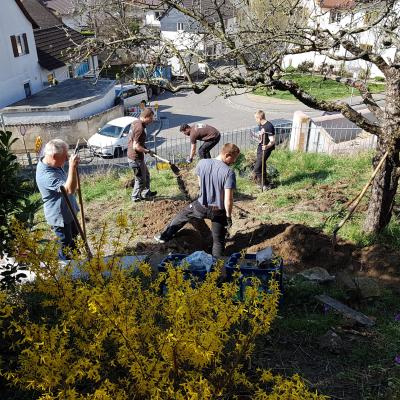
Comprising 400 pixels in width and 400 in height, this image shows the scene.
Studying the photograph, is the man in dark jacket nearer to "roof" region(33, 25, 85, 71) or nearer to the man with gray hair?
the man with gray hair

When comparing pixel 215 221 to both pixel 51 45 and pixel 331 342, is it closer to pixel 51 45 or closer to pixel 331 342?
pixel 331 342

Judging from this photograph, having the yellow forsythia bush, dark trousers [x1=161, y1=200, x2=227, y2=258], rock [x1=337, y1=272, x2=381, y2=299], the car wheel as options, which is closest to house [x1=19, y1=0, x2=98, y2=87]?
the car wheel

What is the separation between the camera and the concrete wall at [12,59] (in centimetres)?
2309

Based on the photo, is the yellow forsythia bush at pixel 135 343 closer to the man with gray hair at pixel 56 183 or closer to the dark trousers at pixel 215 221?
the man with gray hair at pixel 56 183

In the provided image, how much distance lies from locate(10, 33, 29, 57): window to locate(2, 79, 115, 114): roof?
2.36m

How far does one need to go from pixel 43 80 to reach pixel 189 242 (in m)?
24.8

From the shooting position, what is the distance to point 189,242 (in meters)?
6.27

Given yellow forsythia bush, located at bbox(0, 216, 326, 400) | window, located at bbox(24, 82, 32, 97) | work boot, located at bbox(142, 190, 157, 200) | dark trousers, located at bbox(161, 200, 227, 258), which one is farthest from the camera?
window, located at bbox(24, 82, 32, 97)

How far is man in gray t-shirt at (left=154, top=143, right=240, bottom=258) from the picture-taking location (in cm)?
521

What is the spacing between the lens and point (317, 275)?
482cm

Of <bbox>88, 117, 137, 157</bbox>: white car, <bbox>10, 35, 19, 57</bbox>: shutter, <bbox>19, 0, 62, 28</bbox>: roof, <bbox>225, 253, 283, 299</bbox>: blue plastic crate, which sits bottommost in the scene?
<bbox>88, 117, 137, 157</bbox>: white car

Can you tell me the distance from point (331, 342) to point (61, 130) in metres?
19.7

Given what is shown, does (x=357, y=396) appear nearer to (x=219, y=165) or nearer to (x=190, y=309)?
(x=190, y=309)

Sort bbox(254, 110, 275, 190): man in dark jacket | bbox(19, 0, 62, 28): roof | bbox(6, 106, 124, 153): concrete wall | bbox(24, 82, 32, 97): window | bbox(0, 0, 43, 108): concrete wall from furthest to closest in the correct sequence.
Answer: bbox(19, 0, 62, 28): roof
bbox(24, 82, 32, 97): window
bbox(0, 0, 43, 108): concrete wall
bbox(6, 106, 124, 153): concrete wall
bbox(254, 110, 275, 190): man in dark jacket
